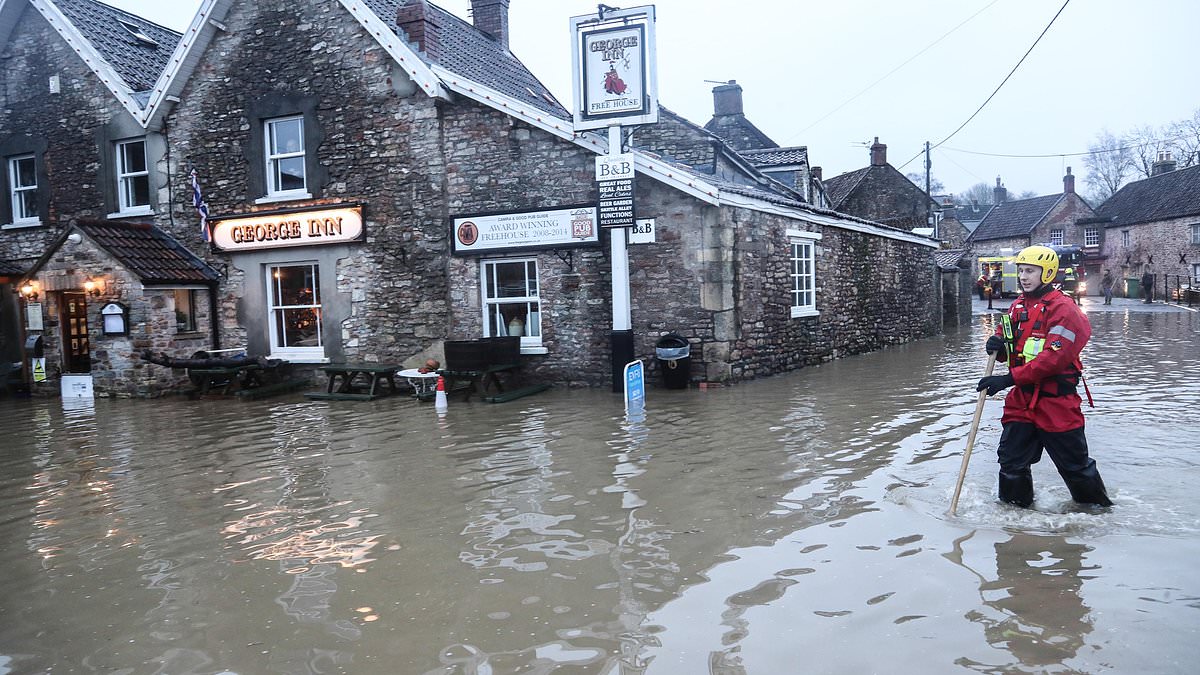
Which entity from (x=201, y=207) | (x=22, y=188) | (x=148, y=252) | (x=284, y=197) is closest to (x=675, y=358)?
(x=284, y=197)

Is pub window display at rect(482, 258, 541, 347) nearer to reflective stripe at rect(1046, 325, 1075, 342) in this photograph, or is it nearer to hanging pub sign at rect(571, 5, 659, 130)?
hanging pub sign at rect(571, 5, 659, 130)

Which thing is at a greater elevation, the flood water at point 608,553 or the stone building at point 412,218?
the stone building at point 412,218

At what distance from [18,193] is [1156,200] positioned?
175 ft

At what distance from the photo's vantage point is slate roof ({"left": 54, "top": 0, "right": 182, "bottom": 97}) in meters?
17.8

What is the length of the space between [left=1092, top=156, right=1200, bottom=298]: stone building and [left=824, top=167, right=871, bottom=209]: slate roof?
16.7 m

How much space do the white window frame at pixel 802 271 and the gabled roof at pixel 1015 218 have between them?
45738mm

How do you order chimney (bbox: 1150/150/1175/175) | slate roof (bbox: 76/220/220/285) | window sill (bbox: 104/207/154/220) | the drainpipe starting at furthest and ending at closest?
chimney (bbox: 1150/150/1175/175) → window sill (bbox: 104/207/154/220) → the drainpipe → slate roof (bbox: 76/220/220/285)

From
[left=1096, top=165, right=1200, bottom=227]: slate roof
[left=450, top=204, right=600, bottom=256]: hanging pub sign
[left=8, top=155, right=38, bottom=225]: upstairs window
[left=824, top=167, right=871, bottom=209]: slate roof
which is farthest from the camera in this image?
[left=1096, top=165, right=1200, bottom=227]: slate roof

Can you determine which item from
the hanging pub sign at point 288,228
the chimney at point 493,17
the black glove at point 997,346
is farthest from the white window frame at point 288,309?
the black glove at point 997,346

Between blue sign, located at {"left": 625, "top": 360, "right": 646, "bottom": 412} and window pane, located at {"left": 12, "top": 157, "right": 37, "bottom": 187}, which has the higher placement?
window pane, located at {"left": 12, "top": 157, "right": 37, "bottom": 187}

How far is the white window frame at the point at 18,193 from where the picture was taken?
60.7 feet

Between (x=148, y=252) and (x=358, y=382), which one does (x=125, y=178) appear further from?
(x=358, y=382)

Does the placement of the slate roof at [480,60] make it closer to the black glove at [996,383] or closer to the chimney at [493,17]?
the chimney at [493,17]

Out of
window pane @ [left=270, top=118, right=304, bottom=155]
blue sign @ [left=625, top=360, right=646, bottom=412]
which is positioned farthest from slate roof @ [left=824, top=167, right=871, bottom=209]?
blue sign @ [left=625, top=360, right=646, bottom=412]
